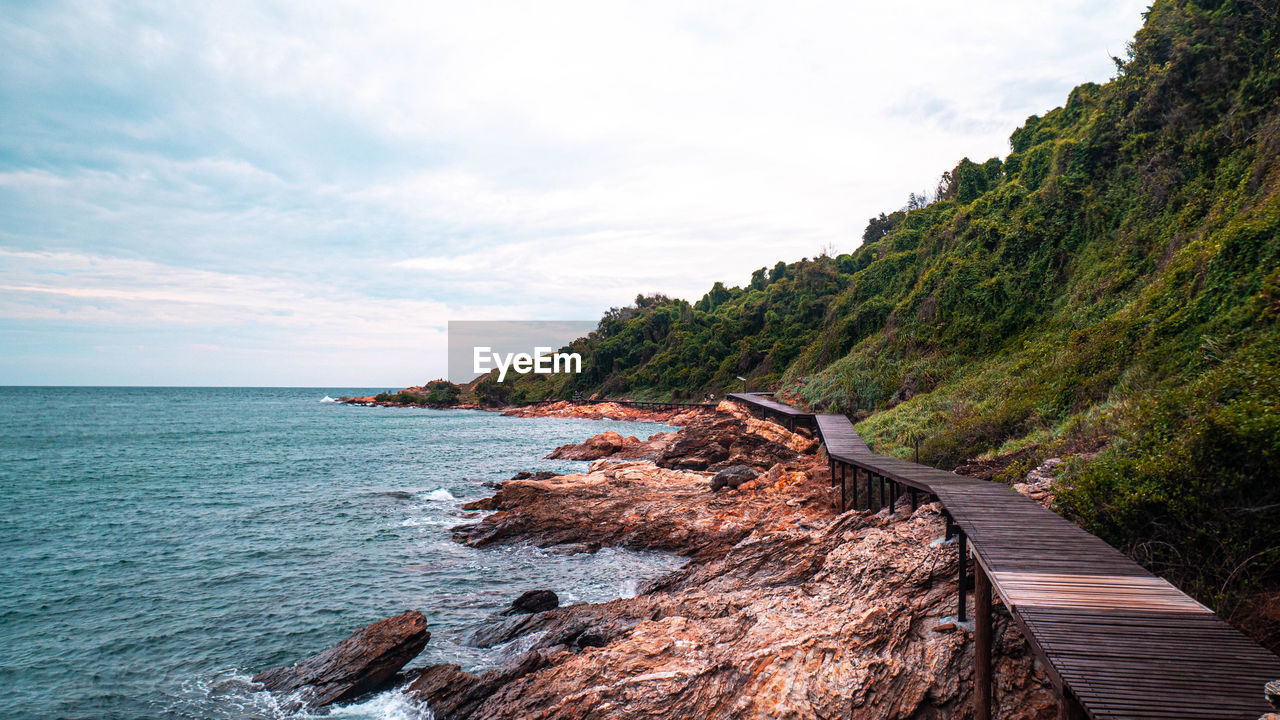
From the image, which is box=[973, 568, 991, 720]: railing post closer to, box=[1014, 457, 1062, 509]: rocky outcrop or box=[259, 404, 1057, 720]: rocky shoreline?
box=[259, 404, 1057, 720]: rocky shoreline

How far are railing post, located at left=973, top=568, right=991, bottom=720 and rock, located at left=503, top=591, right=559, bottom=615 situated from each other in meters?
9.13

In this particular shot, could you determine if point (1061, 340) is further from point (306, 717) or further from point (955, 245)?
point (306, 717)

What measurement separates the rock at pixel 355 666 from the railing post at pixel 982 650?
9.26m

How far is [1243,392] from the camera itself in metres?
8.20

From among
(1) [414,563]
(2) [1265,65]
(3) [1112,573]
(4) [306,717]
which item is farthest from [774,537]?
(2) [1265,65]

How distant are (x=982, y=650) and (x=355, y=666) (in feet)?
32.6

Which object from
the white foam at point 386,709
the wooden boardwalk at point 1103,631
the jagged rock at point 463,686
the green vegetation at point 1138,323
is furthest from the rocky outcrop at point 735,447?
the wooden boardwalk at point 1103,631

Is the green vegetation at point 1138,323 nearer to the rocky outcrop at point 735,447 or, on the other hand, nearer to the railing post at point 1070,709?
the railing post at point 1070,709

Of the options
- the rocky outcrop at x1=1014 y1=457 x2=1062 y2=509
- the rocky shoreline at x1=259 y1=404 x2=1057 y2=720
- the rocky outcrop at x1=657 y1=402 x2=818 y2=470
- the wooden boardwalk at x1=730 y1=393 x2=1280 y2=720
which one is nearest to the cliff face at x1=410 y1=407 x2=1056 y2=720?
the rocky shoreline at x1=259 y1=404 x2=1057 y2=720

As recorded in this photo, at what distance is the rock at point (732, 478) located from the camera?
65.9ft

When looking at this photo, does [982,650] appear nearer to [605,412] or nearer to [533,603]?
[533,603]

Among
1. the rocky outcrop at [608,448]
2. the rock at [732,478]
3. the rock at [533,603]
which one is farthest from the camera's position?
the rocky outcrop at [608,448]

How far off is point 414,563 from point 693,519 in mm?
8278

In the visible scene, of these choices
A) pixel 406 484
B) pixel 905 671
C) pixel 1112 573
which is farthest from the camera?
pixel 406 484
